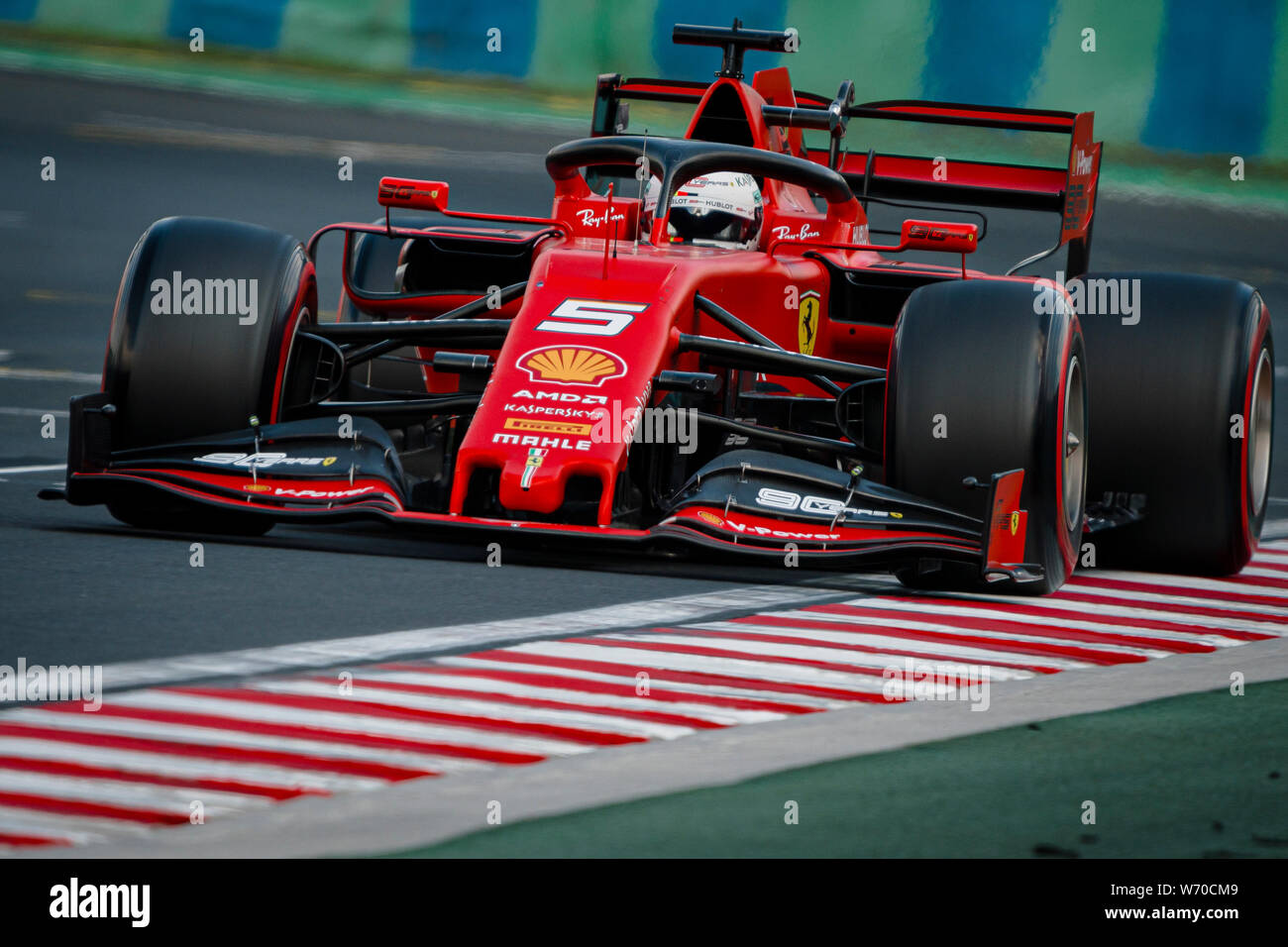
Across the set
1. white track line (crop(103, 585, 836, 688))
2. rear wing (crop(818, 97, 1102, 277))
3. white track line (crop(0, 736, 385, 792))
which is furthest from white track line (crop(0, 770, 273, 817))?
rear wing (crop(818, 97, 1102, 277))

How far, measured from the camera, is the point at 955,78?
2456 cm

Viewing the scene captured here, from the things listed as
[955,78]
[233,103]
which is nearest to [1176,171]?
[955,78]

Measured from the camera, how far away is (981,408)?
6.71 metres

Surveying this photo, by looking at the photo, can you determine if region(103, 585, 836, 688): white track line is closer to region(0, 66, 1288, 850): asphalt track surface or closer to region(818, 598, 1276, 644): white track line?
region(0, 66, 1288, 850): asphalt track surface

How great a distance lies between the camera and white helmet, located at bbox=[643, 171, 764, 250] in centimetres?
845

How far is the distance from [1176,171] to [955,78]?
313cm

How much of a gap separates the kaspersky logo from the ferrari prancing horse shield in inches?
74.2

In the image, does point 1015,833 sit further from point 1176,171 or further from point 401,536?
point 1176,171

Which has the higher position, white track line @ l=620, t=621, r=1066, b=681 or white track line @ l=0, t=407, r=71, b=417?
white track line @ l=0, t=407, r=71, b=417

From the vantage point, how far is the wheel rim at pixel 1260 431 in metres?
7.85

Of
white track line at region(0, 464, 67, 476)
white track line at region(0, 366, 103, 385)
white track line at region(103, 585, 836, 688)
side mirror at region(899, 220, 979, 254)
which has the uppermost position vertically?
side mirror at region(899, 220, 979, 254)

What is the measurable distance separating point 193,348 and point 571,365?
1391 mm

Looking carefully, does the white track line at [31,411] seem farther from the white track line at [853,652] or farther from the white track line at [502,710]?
the white track line at [502,710]

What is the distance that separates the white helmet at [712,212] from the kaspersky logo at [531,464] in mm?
2013
